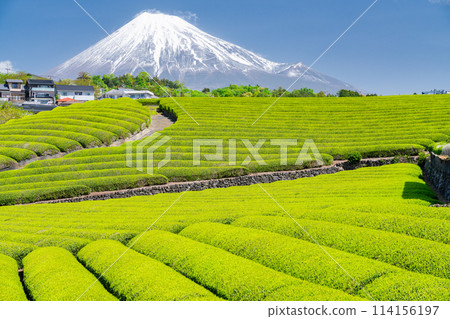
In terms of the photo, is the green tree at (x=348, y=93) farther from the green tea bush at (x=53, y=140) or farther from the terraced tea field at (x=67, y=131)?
the green tea bush at (x=53, y=140)

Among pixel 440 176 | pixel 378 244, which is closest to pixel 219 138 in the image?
pixel 440 176

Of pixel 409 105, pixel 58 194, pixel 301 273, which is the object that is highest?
pixel 409 105

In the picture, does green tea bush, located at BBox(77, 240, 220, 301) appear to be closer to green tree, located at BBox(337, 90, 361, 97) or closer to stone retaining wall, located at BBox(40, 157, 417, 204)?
stone retaining wall, located at BBox(40, 157, 417, 204)

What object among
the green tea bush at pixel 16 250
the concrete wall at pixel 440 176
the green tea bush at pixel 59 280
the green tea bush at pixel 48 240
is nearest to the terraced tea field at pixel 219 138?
the concrete wall at pixel 440 176

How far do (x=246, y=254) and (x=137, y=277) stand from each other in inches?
138

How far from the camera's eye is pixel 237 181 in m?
31.2

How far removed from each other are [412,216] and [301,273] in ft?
19.0

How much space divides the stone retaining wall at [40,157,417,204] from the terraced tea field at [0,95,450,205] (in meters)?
0.56

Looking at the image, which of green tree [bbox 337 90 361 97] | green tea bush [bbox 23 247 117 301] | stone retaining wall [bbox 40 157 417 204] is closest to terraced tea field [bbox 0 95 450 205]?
stone retaining wall [bbox 40 157 417 204]

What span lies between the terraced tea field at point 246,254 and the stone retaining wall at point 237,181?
10.1 metres

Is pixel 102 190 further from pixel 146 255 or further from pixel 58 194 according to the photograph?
pixel 146 255

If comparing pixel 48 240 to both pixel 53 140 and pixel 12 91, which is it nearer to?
pixel 53 140

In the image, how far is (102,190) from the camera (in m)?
28.8
